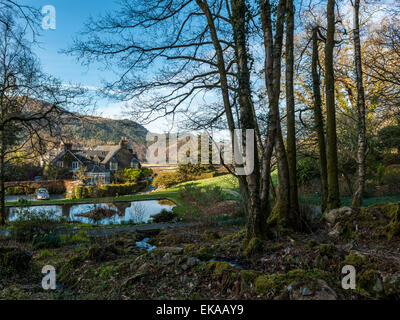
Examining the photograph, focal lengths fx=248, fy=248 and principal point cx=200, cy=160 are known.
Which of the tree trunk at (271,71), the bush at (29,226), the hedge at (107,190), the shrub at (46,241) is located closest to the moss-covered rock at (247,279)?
the tree trunk at (271,71)

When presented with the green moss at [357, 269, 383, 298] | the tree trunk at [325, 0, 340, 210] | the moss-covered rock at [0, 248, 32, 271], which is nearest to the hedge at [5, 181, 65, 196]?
the moss-covered rock at [0, 248, 32, 271]

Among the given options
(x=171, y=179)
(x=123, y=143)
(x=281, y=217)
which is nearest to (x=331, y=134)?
(x=281, y=217)

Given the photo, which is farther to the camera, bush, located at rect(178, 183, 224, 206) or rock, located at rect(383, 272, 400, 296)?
bush, located at rect(178, 183, 224, 206)

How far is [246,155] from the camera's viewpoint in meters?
4.48

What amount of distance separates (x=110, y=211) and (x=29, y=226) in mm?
6982

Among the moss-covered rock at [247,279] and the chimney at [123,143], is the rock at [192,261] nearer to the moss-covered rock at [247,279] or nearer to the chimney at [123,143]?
the moss-covered rock at [247,279]

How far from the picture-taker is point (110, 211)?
14.2m

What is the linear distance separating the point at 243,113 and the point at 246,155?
0.80 metres

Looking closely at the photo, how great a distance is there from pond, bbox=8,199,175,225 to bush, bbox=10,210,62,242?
3041 millimetres

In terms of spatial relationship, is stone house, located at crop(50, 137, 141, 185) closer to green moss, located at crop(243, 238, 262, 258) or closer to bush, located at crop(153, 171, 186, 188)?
bush, located at crop(153, 171, 186, 188)

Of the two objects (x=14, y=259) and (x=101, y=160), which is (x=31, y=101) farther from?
(x=101, y=160)

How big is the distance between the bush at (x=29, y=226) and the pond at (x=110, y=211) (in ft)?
9.98

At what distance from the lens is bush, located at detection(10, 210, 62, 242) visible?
7266 millimetres

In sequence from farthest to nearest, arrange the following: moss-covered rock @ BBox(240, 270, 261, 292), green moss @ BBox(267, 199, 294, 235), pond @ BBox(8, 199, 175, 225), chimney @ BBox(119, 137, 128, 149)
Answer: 1. chimney @ BBox(119, 137, 128, 149)
2. pond @ BBox(8, 199, 175, 225)
3. green moss @ BBox(267, 199, 294, 235)
4. moss-covered rock @ BBox(240, 270, 261, 292)
